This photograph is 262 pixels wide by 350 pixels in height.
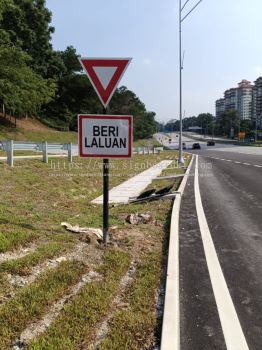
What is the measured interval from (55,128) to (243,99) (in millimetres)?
155420

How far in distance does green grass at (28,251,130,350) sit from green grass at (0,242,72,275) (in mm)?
784

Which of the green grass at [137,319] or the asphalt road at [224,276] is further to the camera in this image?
the asphalt road at [224,276]

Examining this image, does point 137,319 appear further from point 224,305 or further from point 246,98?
point 246,98

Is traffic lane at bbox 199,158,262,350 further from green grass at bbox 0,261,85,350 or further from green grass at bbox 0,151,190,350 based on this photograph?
green grass at bbox 0,261,85,350

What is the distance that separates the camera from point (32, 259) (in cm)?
505

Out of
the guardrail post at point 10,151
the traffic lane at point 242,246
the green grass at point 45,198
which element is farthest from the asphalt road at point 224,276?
the guardrail post at point 10,151

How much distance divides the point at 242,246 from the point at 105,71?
11.3ft

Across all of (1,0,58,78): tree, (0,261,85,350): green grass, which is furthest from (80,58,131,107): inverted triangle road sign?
(1,0,58,78): tree

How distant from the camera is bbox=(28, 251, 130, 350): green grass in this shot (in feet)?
10.9

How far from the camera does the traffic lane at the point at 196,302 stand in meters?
3.48

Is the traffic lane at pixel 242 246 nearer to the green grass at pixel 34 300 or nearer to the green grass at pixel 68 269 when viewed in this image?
the green grass at pixel 68 269

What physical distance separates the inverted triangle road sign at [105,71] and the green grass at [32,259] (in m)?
2.29

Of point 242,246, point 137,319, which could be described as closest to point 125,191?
point 242,246

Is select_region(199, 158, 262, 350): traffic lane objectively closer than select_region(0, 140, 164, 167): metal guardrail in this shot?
Yes
